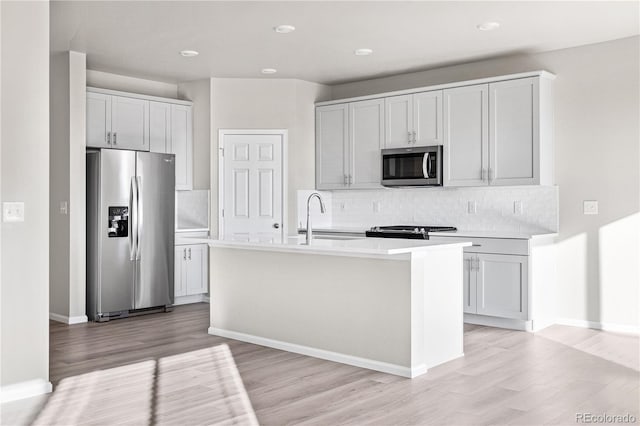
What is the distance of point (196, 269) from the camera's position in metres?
7.06

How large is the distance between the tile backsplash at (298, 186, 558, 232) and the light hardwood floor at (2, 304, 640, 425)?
1135 mm

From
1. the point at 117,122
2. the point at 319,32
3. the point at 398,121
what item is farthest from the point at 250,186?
the point at 319,32

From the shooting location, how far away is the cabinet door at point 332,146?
717cm

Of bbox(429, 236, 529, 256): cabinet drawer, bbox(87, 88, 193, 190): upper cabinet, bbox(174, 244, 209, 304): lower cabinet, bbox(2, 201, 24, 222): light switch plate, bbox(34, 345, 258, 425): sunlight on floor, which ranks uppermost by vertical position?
bbox(87, 88, 193, 190): upper cabinet

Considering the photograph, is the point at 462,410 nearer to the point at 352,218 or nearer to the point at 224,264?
the point at 224,264

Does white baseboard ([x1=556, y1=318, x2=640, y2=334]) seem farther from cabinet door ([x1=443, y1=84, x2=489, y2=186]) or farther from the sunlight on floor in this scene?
the sunlight on floor

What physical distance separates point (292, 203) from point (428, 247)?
3.28 m

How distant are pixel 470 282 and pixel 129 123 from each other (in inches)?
158

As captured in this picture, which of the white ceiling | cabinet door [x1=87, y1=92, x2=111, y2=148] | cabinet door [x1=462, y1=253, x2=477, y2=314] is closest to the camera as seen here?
the white ceiling

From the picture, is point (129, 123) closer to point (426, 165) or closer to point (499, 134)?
point (426, 165)

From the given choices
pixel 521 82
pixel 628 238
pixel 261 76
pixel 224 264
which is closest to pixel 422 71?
pixel 521 82

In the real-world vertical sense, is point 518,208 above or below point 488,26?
below

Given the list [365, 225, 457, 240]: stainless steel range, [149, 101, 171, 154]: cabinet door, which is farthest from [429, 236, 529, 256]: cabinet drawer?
[149, 101, 171, 154]: cabinet door

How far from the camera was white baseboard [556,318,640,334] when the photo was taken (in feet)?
17.6
